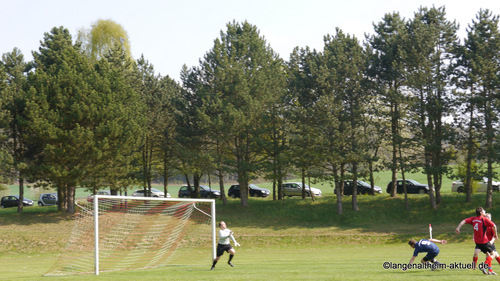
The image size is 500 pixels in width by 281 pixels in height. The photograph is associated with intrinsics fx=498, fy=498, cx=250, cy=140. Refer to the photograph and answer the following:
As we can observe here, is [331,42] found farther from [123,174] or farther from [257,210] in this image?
[123,174]

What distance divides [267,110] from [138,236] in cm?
1800

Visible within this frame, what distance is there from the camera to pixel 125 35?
55.5 metres

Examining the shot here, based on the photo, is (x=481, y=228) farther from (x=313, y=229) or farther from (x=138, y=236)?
(x=313, y=229)

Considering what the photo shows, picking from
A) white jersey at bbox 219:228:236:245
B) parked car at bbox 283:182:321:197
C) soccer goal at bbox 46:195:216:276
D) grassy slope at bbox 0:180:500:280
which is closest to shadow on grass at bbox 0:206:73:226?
grassy slope at bbox 0:180:500:280

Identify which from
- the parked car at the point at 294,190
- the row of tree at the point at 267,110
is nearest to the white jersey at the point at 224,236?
the row of tree at the point at 267,110

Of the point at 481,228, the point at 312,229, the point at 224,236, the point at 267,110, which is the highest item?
the point at 267,110

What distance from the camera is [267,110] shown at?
44.7 m

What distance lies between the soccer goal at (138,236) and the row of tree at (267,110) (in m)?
6.23

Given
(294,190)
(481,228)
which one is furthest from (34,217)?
(481,228)

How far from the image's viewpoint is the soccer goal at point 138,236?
24.6 m

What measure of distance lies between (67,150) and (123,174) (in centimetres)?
457

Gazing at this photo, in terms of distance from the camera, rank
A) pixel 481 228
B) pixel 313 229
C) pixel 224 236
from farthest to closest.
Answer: pixel 313 229
pixel 224 236
pixel 481 228

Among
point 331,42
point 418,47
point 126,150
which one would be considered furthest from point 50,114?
point 418,47

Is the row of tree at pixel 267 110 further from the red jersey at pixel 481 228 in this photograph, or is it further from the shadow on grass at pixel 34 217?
the red jersey at pixel 481 228
